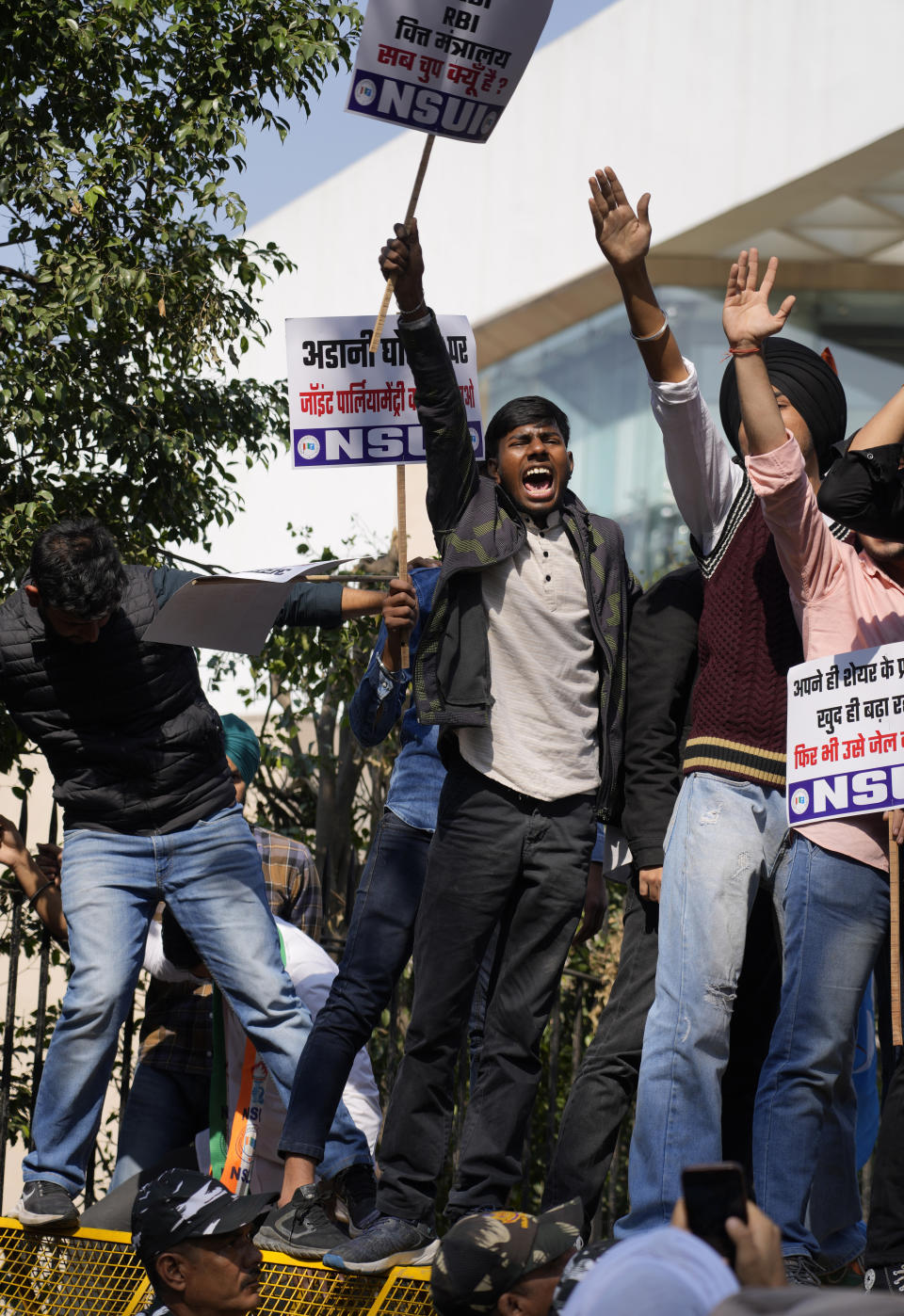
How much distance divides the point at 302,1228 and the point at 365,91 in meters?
3.20

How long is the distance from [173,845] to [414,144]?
15.0 meters

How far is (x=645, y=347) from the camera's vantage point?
12.1 feet

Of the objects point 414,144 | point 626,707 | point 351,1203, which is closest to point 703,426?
point 626,707

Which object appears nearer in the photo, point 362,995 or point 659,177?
point 362,995

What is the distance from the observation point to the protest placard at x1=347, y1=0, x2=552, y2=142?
15.7ft

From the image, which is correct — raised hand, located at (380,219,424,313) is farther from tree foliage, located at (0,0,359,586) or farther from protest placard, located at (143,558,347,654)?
tree foliage, located at (0,0,359,586)

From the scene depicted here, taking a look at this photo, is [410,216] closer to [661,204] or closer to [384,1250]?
[384,1250]

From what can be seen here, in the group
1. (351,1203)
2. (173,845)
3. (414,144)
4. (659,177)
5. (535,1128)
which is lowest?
(535,1128)

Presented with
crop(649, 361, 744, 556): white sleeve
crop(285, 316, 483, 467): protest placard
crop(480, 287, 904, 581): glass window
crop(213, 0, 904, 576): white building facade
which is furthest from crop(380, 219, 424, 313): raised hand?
crop(480, 287, 904, 581): glass window

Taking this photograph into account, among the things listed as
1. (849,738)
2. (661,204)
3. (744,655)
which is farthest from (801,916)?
(661,204)

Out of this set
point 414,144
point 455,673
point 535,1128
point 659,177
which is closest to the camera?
point 455,673

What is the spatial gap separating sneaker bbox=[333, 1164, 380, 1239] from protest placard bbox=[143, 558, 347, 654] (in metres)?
1.47

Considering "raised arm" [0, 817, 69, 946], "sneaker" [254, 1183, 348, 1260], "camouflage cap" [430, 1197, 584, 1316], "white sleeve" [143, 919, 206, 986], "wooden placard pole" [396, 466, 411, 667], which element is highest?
"wooden placard pole" [396, 466, 411, 667]

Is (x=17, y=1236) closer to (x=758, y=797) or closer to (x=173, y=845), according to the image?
(x=173, y=845)
